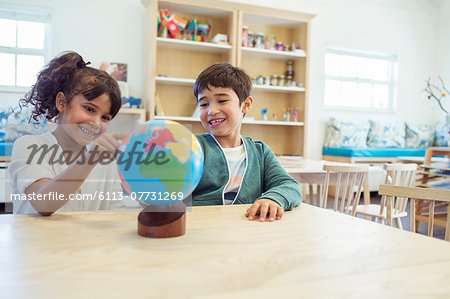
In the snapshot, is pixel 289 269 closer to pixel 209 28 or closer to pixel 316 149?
pixel 209 28

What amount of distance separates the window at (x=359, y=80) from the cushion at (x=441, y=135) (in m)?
0.81

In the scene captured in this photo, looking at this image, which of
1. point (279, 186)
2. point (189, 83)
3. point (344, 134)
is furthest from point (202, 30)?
point (279, 186)

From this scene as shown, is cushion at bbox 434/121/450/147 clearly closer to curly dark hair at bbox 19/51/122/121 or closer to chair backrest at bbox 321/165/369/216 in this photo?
chair backrest at bbox 321/165/369/216

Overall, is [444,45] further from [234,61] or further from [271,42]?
[234,61]

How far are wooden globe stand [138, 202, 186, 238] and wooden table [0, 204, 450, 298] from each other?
0.7 inches

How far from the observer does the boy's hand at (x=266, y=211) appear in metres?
0.88

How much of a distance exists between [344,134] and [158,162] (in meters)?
5.06

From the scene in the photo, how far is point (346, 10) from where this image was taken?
18.6ft

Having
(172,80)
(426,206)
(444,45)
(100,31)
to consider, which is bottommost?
(426,206)

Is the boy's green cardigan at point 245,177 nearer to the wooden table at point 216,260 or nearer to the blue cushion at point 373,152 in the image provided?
the wooden table at point 216,260

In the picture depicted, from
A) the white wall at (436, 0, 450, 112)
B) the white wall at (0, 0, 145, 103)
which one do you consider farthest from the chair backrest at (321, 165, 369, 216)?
the white wall at (436, 0, 450, 112)

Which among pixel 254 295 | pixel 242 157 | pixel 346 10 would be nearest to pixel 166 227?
pixel 254 295

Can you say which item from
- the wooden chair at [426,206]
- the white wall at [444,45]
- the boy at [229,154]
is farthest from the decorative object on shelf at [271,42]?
the boy at [229,154]

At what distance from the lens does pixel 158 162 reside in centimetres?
64
